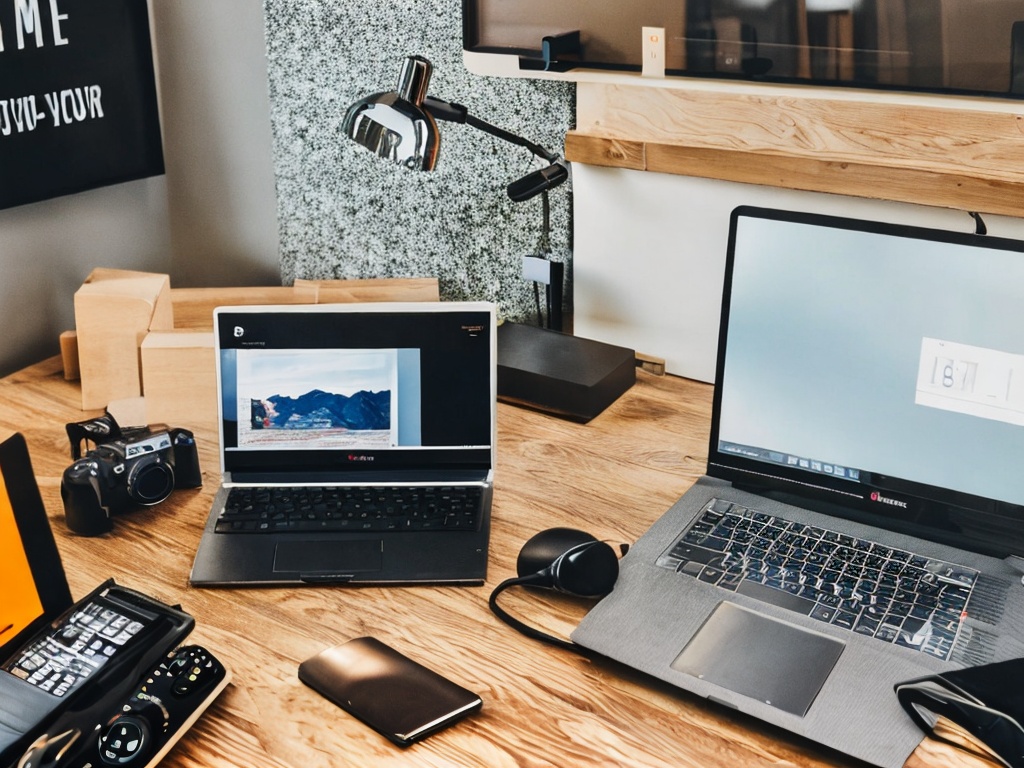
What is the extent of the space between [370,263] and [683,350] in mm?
580

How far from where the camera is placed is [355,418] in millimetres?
1181

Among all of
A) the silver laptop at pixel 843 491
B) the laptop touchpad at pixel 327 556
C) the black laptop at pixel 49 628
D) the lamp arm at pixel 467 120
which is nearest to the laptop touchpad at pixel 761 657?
the silver laptop at pixel 843 491

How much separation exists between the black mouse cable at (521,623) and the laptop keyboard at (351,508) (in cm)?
11

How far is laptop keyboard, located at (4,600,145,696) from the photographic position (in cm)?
86

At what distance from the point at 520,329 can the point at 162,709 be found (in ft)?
2.82

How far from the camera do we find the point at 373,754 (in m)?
0.85

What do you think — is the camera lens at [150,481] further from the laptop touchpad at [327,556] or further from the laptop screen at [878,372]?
the laptop screen at [878,372]

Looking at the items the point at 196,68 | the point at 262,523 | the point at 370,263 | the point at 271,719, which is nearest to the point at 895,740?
the point at 271,719

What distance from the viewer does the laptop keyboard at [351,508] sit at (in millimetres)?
1133

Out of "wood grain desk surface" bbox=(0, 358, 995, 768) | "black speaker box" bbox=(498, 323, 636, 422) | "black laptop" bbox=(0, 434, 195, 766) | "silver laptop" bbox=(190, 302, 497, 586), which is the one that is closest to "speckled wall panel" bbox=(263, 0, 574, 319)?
"black speaker box" bbox=(498, 323, 636, 422)

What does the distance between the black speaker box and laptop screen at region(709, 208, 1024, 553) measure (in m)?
0.27

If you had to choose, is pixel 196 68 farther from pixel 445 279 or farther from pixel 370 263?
pixel 445 279

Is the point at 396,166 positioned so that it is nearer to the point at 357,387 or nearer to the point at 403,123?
the point at 403,123

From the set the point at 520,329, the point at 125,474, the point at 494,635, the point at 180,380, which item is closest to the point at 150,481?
the point at 125,474
